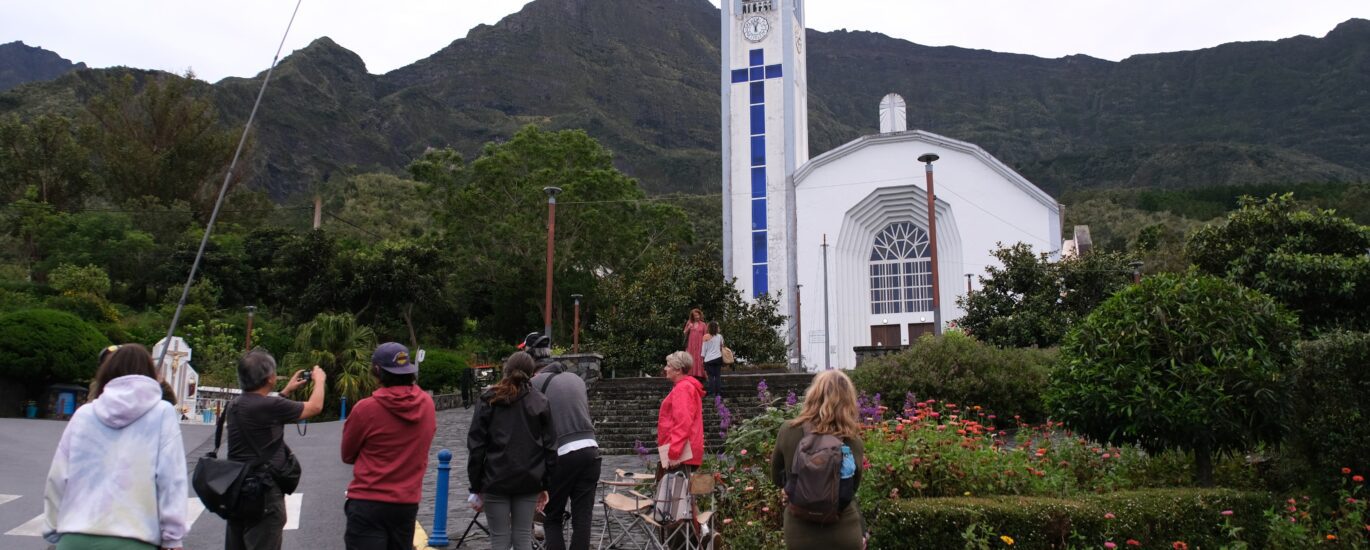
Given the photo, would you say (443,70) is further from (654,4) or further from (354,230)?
(354,230)

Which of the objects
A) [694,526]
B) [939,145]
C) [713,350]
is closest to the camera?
[694,526]

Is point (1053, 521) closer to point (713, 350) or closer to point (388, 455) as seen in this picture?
point (388, 455)

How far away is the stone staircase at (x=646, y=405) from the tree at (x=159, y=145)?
30.8m

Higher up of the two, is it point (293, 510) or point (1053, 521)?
point (1053, 521)

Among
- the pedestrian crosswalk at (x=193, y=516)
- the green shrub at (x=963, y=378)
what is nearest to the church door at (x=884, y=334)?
the green shrub at (x=963, y=378)

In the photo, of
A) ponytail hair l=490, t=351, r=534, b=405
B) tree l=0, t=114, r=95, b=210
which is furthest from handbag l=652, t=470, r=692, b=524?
tree l=0, t=114, r=95, b=210

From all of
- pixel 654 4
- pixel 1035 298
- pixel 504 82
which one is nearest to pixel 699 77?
pixel 654 4

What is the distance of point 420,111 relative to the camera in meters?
139

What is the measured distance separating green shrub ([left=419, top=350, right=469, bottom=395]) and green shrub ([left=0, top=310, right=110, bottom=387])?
31.8 ft

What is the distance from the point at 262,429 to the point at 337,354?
23.1 metres

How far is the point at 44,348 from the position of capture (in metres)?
22.5

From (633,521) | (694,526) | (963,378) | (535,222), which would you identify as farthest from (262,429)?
(535,222)

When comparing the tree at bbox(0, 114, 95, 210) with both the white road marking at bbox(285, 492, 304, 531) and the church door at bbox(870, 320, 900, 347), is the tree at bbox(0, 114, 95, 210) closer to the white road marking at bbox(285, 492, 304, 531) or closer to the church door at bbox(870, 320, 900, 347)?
the church door at bbox(870, 320, 900, 347)

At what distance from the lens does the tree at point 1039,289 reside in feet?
79.8
